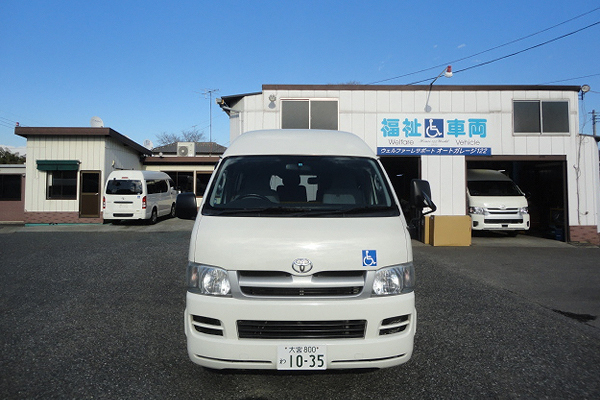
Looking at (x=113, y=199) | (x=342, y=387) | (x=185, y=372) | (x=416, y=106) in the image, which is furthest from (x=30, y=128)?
(x=342, y=387)

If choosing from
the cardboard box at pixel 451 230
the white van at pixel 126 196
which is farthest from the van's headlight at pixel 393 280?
the white van at pixel 126 196

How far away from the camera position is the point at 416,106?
456 inches

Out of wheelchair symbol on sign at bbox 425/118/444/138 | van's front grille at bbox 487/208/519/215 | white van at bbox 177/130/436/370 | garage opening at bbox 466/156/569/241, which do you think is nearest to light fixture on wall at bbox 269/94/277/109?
wheelchair symbol on sign at bbox 425/118/444/138

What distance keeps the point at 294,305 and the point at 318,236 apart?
0.51 m

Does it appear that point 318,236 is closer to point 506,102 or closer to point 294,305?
point 294,305

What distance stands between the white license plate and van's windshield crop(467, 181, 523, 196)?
1122 centimetres

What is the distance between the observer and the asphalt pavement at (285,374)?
2.97 m

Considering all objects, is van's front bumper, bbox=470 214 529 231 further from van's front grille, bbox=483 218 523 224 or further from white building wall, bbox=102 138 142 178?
white building wall, bbox=102 138 142 178

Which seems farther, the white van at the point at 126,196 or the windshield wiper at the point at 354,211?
the white van at the point at 126,196

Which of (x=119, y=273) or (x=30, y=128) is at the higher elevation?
(x=30, y=128)

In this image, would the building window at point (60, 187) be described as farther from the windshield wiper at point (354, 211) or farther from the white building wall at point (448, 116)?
the windshield wiper at point (354, 211)

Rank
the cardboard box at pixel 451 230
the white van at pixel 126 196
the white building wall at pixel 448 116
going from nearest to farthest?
the cardboard box at pixel 451 230, the white building wall at pixel 448 116, the white van at pixel 126 196

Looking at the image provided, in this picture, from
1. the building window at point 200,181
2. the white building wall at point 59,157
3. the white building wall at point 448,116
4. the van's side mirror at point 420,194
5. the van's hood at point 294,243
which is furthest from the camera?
the building window at point 200,181

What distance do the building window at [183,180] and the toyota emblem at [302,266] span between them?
20087 millimetres
